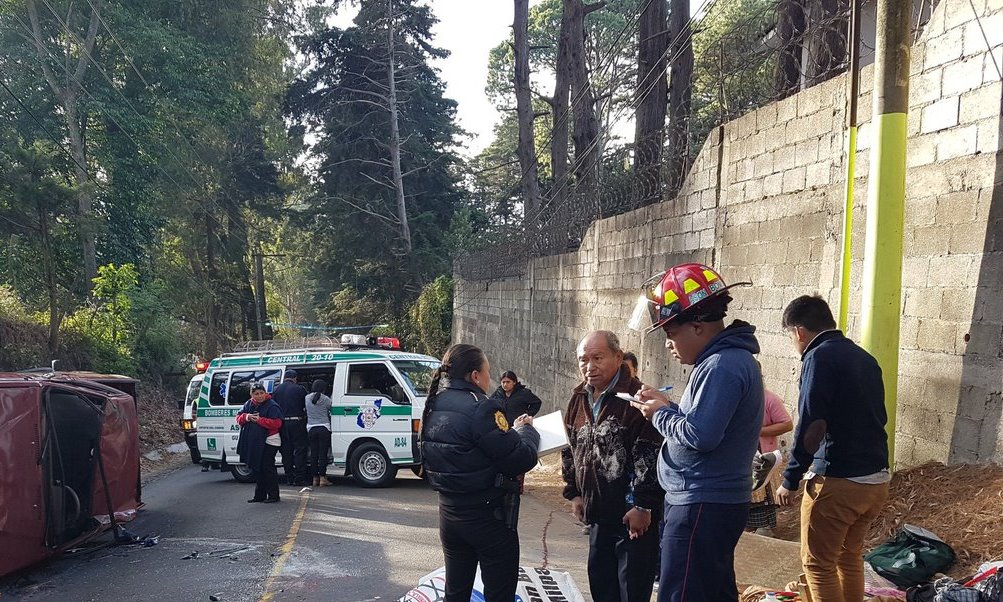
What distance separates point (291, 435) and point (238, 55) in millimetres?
22624

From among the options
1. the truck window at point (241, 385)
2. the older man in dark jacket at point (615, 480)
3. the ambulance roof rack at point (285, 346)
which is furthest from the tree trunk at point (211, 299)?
the older man in dark jacket at point (615, 480)

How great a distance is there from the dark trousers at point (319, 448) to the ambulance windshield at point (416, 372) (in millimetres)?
1411

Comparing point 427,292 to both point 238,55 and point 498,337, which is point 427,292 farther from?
point 238,55

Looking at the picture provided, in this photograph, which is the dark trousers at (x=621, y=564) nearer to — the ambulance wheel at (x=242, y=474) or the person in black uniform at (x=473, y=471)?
the person in black uniform at (x=473, y=471)

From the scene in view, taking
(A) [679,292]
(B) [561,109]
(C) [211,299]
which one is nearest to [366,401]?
(A) [679,292]

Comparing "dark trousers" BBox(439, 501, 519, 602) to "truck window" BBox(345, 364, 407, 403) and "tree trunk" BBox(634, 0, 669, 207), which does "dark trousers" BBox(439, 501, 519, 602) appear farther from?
"tree trunk" BBox(634, 0, 669, 207)

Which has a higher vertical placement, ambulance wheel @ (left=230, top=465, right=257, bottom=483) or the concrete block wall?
the concrete block wall

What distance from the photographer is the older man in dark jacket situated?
359cm

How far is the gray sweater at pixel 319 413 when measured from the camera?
11203mm

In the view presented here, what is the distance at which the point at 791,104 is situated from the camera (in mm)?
7227

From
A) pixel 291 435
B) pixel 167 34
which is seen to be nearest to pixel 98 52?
pixel 167 34

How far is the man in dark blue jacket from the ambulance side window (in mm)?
10845

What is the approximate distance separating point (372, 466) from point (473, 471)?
7.77m

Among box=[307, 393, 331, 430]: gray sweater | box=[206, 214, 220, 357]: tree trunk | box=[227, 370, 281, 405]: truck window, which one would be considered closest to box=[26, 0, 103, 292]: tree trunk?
box=[227, 370, 281, 405]: truck window
